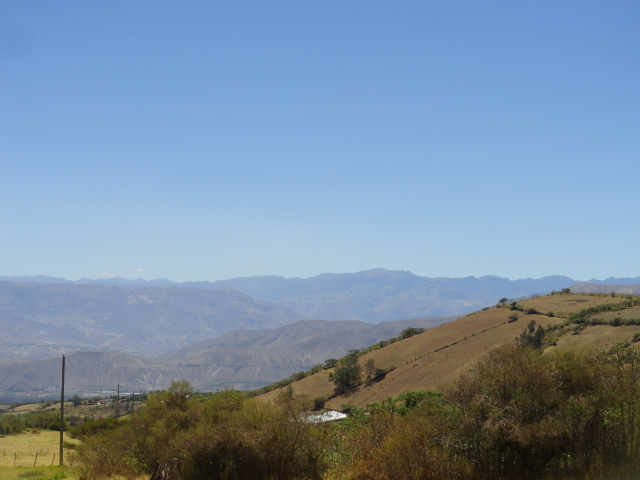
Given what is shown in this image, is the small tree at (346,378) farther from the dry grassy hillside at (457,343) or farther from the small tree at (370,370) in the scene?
the dry grassy hillside at (457,343)

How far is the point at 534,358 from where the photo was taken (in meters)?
20.4

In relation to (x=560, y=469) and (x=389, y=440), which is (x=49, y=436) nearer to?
(x=389, y=440)

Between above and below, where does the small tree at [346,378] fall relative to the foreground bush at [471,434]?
below

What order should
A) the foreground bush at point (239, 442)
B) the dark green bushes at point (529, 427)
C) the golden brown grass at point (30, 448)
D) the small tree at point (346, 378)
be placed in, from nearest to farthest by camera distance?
1. the dark green bushes at point (529, 427)
2. the foreground bush at point (239, 442)
3. the golden brown grass at point (30, 448)
4. the small tree at point (346, 378)

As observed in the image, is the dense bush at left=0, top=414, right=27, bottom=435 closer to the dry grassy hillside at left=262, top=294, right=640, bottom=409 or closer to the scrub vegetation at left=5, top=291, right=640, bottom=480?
the dry grassy hillside at left=262, top=294, right=640, bottom=409

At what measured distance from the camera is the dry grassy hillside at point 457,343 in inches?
2596

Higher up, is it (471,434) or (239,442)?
(471,434)

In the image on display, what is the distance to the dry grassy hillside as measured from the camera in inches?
2596

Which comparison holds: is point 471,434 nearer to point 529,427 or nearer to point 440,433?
point 440,433

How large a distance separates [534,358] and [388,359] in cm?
6332

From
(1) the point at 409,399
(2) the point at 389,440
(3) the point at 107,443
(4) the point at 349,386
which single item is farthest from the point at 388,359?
(2) the point at 389,440

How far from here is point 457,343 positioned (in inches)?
3204

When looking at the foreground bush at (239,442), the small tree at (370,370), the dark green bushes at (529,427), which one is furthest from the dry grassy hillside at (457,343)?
the dark green bushes at (529,427)

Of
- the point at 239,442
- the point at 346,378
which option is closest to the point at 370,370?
the point at 346,378
